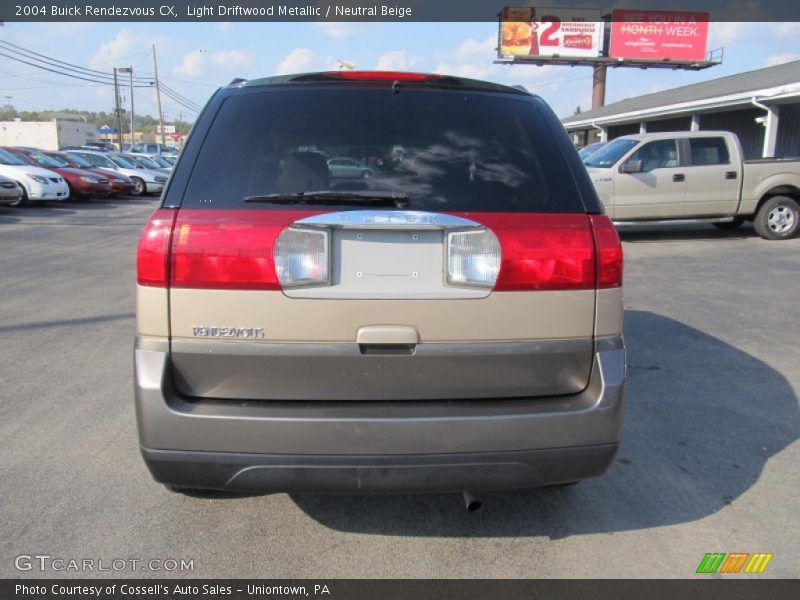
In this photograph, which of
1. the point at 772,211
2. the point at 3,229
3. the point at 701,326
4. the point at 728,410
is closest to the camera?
the point at 728,410

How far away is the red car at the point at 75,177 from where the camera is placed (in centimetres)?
1928

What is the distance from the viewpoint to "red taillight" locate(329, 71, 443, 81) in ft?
8.87

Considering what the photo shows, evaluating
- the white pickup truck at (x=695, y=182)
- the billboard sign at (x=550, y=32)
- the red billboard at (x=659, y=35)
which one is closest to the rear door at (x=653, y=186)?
the white pickup truck at (x=695, y=182)

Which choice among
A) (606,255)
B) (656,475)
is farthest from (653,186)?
(606,255)

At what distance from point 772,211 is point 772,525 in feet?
36.9

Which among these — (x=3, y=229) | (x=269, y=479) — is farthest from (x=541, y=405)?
(x=3, y=229)

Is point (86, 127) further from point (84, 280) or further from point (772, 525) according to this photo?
point (772, 525)

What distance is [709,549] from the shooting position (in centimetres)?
276

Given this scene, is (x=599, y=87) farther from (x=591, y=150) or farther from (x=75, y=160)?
(x=75, y=160)

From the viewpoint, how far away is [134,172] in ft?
78.8

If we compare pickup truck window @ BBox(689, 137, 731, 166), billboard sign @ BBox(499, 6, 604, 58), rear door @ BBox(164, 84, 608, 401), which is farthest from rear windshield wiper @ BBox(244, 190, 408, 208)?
billboard sign @ BBox(499, 6, 604, 58)

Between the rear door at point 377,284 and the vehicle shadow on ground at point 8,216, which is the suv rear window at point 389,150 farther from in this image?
the vehicle shadow on ground at point 8,216

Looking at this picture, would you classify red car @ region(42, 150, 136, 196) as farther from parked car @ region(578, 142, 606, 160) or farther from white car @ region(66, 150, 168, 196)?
parked car @ region(578, 142, 606, 160)

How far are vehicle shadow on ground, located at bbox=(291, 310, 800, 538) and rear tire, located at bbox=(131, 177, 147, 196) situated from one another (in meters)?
22.2
